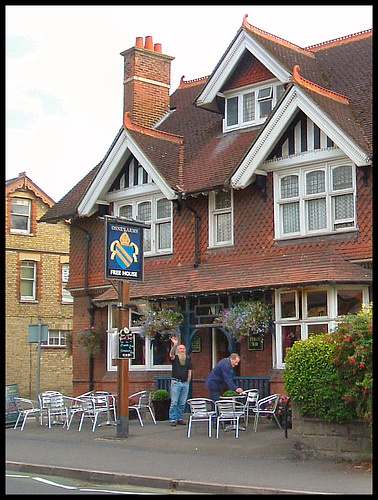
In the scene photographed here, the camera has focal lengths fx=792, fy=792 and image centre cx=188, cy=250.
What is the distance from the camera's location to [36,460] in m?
14.2

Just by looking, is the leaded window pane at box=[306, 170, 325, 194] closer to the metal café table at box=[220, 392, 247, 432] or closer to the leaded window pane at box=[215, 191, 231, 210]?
the leaded window pane at box=[215, 191, 231, 210]

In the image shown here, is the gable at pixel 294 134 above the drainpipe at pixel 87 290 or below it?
above

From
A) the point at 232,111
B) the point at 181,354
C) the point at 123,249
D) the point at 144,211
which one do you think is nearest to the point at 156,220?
the point at 144,211

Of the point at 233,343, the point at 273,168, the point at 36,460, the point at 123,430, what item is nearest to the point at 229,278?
the point at 233,343

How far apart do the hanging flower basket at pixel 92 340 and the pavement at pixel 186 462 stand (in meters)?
5.00

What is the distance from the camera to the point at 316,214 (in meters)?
19.3

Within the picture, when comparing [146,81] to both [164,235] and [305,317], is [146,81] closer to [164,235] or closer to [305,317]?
[164,235]

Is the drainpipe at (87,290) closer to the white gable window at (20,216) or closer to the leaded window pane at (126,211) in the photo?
the leaded window pane at (126,211)

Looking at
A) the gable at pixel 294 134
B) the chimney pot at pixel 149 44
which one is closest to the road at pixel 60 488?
the gable at pixel 294 134

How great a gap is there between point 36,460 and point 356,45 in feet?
49.9

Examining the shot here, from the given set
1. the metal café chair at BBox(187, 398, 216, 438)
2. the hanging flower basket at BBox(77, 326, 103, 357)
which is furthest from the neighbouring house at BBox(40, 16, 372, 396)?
the metal café chair at BBox(187, 398, 216, 438)

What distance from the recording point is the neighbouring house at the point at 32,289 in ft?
119

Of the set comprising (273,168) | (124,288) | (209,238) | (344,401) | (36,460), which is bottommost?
(36,460)
